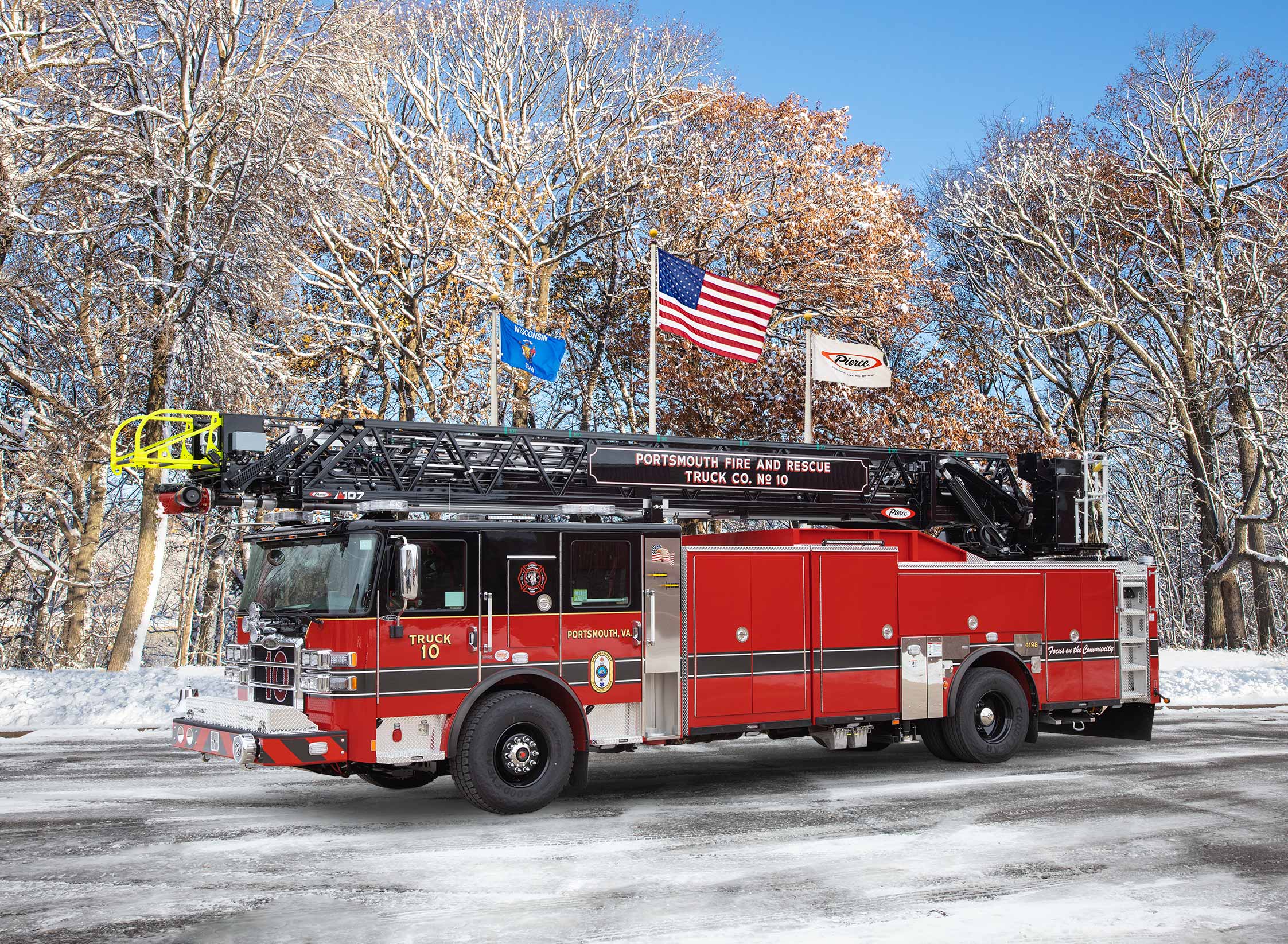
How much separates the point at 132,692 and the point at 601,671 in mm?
9868

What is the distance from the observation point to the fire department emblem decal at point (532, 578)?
10562 mm

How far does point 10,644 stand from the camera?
102 ft

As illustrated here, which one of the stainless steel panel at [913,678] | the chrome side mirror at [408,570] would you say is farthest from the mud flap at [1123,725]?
the chrome side mirror at [408,570]

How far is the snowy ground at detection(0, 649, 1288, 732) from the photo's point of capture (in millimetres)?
16516

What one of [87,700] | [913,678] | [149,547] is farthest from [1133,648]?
[149,547]

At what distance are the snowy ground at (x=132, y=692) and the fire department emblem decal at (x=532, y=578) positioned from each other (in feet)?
11.4

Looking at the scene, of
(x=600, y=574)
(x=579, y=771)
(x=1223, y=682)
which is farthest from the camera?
(x=1223, y=682)

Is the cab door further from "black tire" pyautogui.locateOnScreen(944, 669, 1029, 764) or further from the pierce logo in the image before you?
the pierce logo

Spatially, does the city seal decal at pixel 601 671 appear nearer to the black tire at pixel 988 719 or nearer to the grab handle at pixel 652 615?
the grab handle at pixel 652 615

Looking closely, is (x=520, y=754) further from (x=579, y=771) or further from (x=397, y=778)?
(x=397, y=778)

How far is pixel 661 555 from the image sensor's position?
1131 centimetres

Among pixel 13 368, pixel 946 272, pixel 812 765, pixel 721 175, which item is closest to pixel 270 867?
pixel 812 765

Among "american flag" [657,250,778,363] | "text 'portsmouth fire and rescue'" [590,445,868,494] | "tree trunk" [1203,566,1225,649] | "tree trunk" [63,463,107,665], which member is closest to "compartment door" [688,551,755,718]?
"text 'portsmouth fire and rescue'" [590,445,868,494]

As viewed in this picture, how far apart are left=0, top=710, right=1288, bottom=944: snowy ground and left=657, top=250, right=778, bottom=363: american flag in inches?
327
